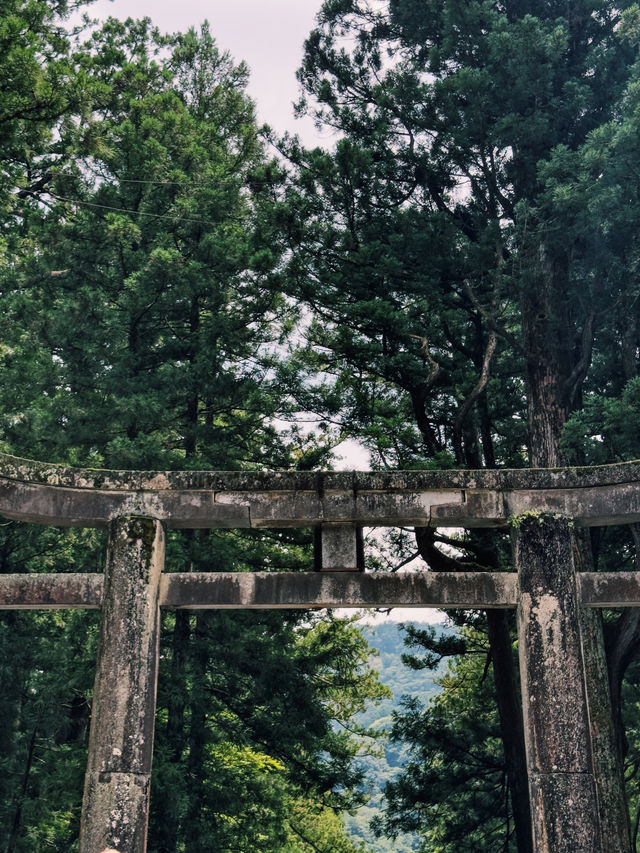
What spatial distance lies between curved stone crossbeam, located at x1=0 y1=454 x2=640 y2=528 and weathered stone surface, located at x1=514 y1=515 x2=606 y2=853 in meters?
0.36

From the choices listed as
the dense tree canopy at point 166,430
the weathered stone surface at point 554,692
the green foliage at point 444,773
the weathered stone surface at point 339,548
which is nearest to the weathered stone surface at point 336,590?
the weathered stone surface at point 339,548

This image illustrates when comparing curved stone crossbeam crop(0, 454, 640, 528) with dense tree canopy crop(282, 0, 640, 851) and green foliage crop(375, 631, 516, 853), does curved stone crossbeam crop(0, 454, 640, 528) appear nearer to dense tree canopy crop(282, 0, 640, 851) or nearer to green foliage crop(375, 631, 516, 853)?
dense tree canopy crop(282, 0, 640, 851)

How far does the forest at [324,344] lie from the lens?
1281 cm

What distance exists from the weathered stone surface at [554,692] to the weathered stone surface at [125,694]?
10.4 ft

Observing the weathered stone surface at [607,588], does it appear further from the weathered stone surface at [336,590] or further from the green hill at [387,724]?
the green hill at [387,724]

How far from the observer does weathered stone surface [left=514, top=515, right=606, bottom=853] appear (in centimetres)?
686

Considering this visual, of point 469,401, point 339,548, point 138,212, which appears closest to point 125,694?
point 339,548

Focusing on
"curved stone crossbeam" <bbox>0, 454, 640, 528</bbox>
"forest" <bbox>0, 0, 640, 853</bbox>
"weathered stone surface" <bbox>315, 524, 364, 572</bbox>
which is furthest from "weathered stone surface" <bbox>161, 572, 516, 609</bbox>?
"forest" <bbox>0, 0, 640, 853</bbox>

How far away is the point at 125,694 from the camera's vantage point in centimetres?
705

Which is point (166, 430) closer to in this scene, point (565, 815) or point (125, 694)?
point (125, 694)

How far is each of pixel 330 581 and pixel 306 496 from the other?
80 cm

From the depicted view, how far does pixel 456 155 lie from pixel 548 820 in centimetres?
1047

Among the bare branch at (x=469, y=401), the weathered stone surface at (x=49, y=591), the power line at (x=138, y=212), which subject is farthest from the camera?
the power line at (x=138, y=212)

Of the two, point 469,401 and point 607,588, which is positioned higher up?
point 469,401
